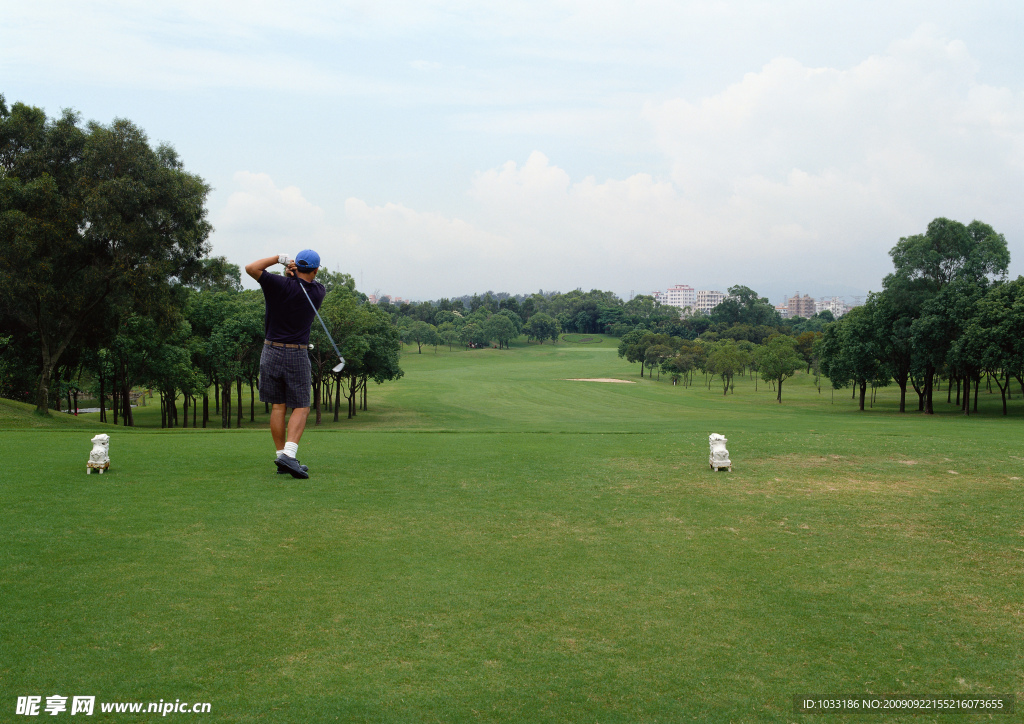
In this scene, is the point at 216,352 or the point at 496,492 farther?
the point at 216,352

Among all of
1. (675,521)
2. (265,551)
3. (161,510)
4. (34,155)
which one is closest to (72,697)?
(265,551)

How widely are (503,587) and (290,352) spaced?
5136mm

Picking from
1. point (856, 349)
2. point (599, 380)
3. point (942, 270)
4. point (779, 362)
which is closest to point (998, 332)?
point (942, 270)

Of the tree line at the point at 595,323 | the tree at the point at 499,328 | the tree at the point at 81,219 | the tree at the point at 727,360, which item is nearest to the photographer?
the tree at the point at 81,219

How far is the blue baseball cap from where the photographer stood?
30.6ft

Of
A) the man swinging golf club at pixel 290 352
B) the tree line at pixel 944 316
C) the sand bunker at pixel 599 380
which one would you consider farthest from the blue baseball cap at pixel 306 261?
the sand bunker at pixel 599 380

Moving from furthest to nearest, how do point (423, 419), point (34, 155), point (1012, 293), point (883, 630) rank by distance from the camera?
1. point (423, 419)
2. point (1012, 293)
3. point (34, 155)
4. point (883, 630)

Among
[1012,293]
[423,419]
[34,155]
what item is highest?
[34,155]

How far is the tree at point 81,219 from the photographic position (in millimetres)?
25156

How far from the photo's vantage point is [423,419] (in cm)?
5312

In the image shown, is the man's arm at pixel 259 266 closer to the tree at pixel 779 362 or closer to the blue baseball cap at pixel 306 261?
the blue baseball cap at pixel 306 261

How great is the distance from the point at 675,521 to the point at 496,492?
7.93ft

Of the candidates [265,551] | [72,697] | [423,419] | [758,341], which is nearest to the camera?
[72,697]

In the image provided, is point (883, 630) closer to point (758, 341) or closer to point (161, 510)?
point (161, 510)
